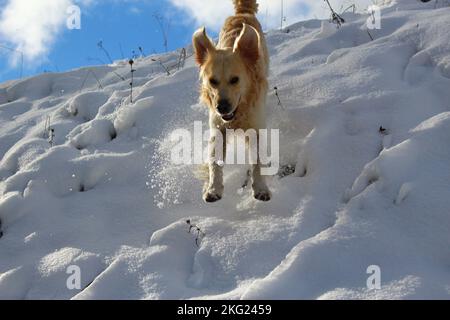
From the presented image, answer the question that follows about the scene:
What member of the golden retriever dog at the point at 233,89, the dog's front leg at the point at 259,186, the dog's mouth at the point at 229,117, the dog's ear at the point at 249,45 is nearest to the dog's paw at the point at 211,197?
the golden retriever dog at the point at 233,89

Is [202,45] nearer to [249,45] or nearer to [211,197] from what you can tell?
[249,45]

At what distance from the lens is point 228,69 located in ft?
14.8

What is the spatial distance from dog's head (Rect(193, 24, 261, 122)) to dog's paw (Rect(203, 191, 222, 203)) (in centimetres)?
67

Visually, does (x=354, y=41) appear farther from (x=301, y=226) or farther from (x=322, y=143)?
(x=301, y=226)

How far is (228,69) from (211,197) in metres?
1.09

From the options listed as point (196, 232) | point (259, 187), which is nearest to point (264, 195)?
point (259, 187)

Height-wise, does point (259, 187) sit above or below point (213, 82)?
below

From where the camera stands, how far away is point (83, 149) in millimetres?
5543

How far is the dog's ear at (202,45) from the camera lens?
470 centimetres

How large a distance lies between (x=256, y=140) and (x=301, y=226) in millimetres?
1172

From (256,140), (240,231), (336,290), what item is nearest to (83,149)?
(256,140)

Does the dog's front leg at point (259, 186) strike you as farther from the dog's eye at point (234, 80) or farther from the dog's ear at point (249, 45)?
the dog's ear at point (249, 45)

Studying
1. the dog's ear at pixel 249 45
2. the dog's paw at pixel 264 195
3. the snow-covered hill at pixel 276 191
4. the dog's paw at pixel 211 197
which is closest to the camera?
the snow-covered hill at pixel 276 191

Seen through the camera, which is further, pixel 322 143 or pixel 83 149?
pixel 83 149
